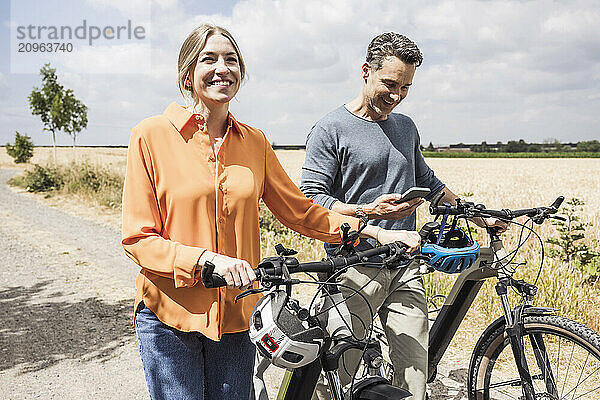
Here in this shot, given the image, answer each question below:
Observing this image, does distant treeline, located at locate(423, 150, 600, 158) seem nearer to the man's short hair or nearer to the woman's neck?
the man's short hair

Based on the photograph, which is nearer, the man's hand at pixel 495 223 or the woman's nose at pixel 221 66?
the woman's nose at pixel 221 66

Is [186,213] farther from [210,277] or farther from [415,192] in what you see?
[415,192]

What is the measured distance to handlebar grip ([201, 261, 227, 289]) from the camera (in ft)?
6.34

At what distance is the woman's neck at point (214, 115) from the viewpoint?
2.43 m

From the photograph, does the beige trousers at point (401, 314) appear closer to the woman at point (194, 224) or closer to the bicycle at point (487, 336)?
the bicycle at point (487, 336)

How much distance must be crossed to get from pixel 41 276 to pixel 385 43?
284 inches

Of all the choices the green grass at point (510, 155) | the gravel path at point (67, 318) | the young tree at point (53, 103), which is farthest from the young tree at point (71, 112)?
the green grass at point (510, 155)

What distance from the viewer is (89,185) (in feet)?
60.9

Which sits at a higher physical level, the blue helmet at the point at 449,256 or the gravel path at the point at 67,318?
the blue helmet at the point at 449,256

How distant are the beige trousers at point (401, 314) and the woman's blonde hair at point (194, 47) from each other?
150cm

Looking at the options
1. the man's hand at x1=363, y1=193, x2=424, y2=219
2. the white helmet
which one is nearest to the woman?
the white helmet

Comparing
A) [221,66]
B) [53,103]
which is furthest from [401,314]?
[53,103]

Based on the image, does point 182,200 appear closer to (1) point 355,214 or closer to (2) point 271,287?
(2) point 271,287

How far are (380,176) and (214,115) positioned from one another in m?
1.25
